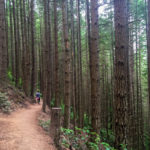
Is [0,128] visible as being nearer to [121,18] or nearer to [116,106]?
[116,106]

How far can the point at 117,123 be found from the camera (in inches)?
125

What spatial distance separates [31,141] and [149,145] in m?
18.0

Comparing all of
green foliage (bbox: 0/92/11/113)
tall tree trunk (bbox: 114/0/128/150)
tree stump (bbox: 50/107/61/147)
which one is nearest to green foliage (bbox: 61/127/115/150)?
tall tree trunk (bbox: 114/0/128/150)

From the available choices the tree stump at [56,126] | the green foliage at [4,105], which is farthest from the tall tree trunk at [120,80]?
the green foliage at [4,105]

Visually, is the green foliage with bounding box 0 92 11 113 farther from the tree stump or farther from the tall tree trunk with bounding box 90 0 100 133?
the tall tree trunk with bounding box 90 0 100 133

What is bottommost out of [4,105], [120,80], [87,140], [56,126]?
[87,140]

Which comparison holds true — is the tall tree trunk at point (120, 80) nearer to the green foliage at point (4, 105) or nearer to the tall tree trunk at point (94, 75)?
the tall tree trunk at point (94, 75)

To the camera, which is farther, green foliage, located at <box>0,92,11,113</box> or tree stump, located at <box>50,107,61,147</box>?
green foliage, located at <box>0,92,11,113</box>

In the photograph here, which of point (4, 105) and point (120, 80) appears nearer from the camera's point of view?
point (120, 80)

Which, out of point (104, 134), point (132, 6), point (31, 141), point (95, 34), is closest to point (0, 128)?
point (31, 141)

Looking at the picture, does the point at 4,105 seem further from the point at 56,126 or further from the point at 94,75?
the point at 94,75

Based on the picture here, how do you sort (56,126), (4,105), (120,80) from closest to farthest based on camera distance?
(120,80) < (56,126) < (4,105)

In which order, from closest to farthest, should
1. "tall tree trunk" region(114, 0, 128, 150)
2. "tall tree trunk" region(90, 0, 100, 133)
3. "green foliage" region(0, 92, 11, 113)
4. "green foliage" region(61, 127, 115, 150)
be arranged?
"tall tree trunk" region(114, 0, 128, 150), "green foliage" region(61, 127, 115, 150), "tall tree trunk" region(90, 0, 100, 133), "green foliage" region(0, 92, 11, 113)

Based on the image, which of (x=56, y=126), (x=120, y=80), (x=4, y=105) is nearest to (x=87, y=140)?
(x=56, y=126)
